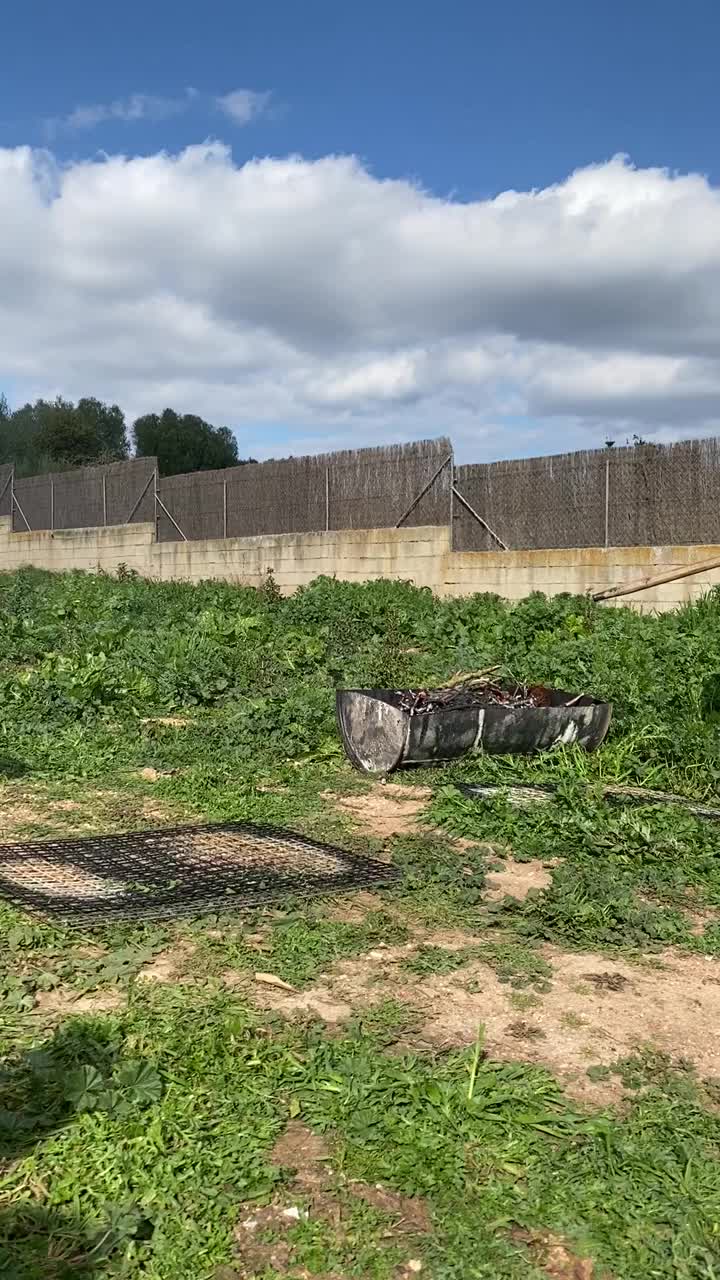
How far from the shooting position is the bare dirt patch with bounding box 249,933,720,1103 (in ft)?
10.9

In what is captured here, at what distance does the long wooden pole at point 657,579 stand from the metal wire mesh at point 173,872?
28.4 feet

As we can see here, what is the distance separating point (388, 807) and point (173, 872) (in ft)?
6.04

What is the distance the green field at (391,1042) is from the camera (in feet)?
7.97

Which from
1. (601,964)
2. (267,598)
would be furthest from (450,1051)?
(267,598)

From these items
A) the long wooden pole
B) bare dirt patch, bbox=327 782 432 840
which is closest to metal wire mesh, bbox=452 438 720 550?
the long wooden pole

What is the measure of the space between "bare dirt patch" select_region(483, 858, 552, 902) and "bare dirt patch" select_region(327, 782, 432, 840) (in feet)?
2.49

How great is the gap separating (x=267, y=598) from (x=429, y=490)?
3.48 metres

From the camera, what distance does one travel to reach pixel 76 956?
4.00 meters

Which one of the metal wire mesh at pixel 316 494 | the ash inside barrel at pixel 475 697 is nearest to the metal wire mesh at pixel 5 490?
the metal wire mesh at pixel 316 494

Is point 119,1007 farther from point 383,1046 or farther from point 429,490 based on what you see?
point 429,490

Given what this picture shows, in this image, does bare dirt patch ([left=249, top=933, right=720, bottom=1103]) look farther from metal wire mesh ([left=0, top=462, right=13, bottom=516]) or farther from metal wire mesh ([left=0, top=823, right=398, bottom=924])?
metal wire mesh ([left=0, top=462, right=13, bottom=516])

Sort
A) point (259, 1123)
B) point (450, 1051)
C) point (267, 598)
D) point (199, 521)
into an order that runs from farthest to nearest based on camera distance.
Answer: point (199, 521), point (267, 598), point (450, 1051), point (259, 1123)

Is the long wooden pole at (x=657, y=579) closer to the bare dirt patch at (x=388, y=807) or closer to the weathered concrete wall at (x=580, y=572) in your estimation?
the weathered concrete wall at (x=580, y=572)

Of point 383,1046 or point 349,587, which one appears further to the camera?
point 349,587
